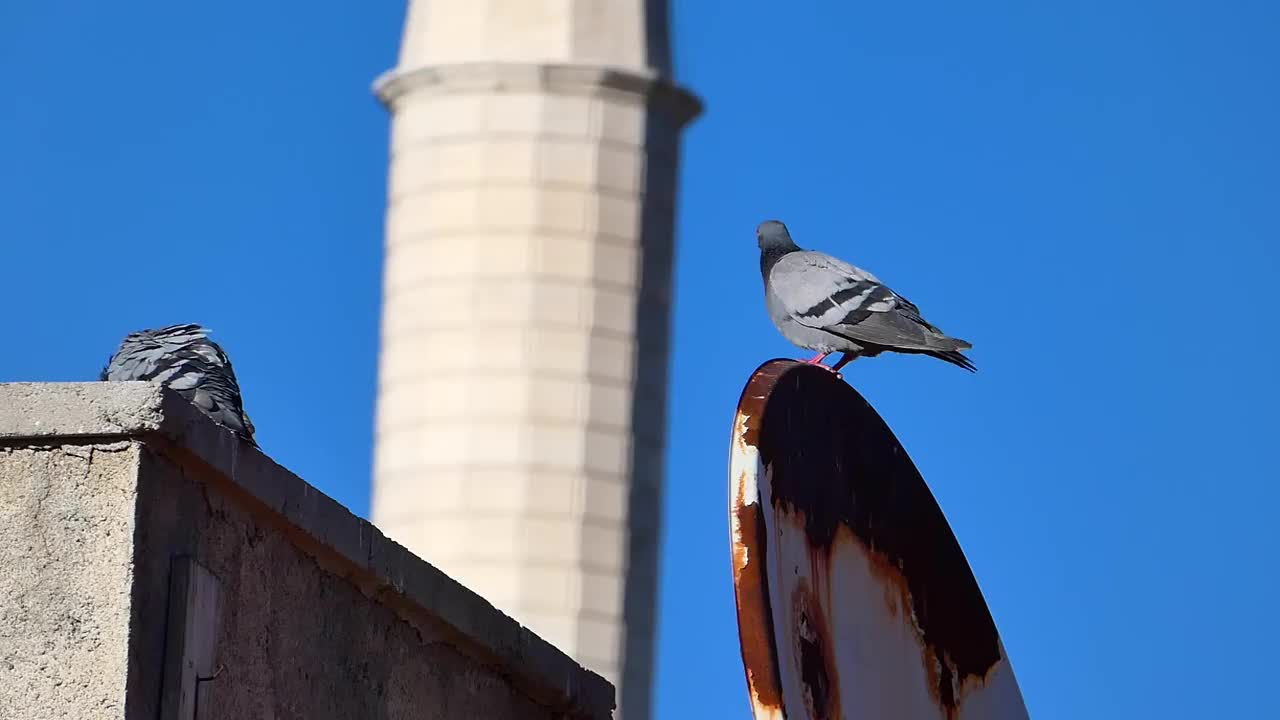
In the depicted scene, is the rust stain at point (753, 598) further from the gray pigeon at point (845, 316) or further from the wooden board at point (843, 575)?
the gray pigeon at point (845, 316)

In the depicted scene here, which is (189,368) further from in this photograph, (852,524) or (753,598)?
(753,598)

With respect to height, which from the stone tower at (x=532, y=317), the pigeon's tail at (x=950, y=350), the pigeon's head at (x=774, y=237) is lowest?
the pigeon's tail at (x=950, y=350)

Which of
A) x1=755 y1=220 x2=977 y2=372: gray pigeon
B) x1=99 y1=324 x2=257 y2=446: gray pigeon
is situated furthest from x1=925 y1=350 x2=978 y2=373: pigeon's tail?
x1=99 y1=324 x2=257 y2=446: gray pigeon

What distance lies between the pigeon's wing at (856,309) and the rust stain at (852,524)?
2985 mm

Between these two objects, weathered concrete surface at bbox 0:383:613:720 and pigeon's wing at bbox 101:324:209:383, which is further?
pigeon's wing at bbox 101:324:209:383

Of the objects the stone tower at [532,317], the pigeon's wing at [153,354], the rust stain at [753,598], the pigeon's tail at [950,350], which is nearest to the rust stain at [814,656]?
the rust stain at [753,598]

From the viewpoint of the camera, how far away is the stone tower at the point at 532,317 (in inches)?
849

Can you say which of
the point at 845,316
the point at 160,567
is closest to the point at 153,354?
the point at 160,567

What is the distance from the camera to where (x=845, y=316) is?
10219 millimetres

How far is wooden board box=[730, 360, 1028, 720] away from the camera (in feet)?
18.4

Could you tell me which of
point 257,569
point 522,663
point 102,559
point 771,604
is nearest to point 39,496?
point 102,559

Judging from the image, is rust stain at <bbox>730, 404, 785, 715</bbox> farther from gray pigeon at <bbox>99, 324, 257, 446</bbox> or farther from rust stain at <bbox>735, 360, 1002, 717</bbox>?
gray pigeon at <bbox>99, 324, 257, 446</bbox>

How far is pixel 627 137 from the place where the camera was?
72.6 feet

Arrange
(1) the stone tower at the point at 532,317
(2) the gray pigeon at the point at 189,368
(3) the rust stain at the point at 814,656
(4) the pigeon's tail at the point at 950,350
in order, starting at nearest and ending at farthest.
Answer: (3) the rust stain at the point at 814,656 < (2) the gray pigeon at the point at 189,368 < (4) the pigeon's tail at the point at 950,350 < (1) the stone tower at the point at 532,317
